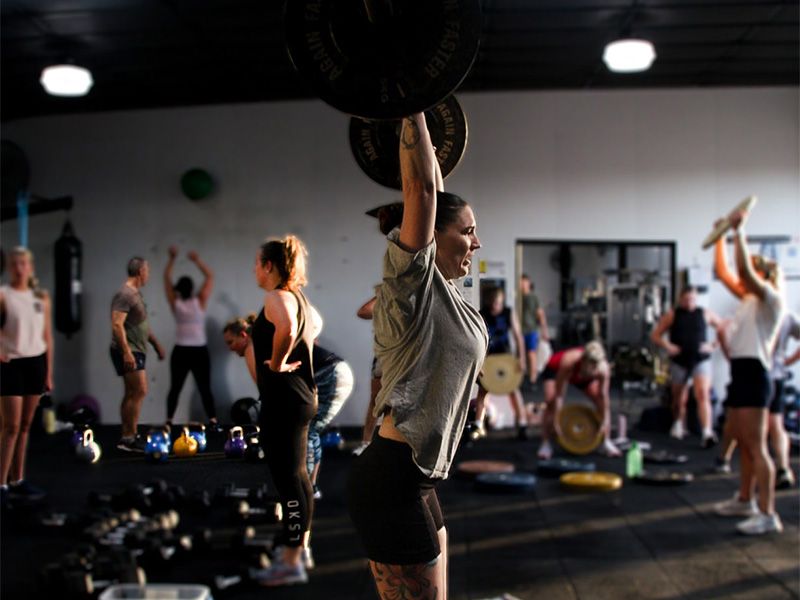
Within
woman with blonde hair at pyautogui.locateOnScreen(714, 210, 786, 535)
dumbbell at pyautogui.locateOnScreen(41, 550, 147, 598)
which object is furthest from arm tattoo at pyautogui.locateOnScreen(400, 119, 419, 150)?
woman with blonde hair at pyautogui.locateOnScreen(714, 210, 786, 535)

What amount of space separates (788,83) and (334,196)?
4425 millimetres

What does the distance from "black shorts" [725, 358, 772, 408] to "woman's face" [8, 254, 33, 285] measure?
3.83m

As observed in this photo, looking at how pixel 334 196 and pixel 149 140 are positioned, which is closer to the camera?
pixel 149 140

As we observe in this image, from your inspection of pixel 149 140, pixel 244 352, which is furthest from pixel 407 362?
pixel 149 140

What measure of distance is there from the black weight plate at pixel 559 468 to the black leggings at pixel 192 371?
5.32 meters

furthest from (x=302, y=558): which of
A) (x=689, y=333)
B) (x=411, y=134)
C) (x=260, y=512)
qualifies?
(x=689, y=333)

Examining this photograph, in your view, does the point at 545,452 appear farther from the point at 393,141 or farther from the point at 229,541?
the point at 393,141

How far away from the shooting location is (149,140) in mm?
2596

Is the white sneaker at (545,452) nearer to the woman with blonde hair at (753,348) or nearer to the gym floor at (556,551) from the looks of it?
the gym floor at (556,551)

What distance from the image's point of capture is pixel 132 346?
5.45 ft

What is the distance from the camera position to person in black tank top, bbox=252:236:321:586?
1.62 m

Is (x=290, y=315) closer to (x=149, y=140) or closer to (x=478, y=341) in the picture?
(x=478, y=341)

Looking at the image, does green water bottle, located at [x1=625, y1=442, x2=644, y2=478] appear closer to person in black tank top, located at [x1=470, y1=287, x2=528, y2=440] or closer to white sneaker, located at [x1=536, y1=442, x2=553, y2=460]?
white sneaker, located at [x1=536, y1=442, x2=553, y2=460]

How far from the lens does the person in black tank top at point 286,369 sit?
162 cm
